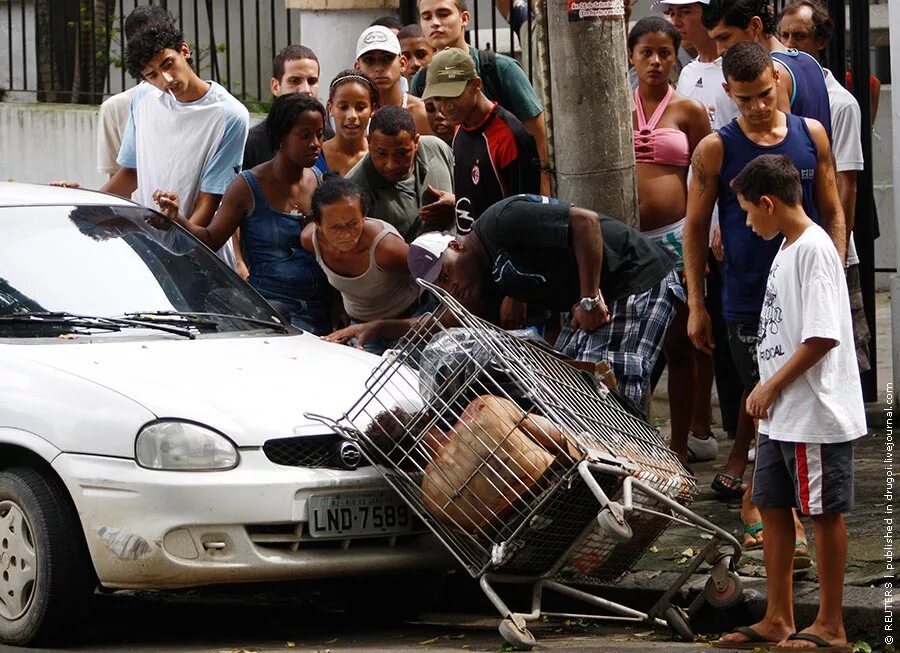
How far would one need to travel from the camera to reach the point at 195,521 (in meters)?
5.65

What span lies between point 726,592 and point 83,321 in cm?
262

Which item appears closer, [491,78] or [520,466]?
[520,466]

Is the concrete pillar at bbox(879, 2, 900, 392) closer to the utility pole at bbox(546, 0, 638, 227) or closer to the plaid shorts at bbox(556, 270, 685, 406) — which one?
the utility pole at bbox(546, 0, 638, 227)

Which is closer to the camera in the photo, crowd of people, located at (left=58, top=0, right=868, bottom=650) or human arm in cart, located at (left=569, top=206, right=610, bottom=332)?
crowd of people, located at (left=58, top=0, right=868, bottom=650)

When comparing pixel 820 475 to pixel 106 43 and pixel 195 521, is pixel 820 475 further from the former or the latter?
pixel 106 43

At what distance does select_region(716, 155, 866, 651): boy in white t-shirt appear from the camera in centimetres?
547

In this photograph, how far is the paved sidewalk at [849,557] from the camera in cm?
571

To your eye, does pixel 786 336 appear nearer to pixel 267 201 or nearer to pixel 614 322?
pixel 614 322

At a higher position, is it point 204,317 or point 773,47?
point 773,47

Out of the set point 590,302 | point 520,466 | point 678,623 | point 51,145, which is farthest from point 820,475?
point 51,145

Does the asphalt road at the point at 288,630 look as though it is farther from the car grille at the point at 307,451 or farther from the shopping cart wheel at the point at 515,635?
the car grille at the point at 307,451

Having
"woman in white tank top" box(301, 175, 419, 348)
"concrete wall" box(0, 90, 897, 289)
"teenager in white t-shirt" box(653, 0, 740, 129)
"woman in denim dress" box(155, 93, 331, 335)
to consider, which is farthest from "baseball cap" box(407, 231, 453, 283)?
"concrete wall" box(0, 90, 897, 289)

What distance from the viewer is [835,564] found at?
5434mm

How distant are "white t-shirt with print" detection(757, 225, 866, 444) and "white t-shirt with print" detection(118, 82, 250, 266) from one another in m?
3.53
